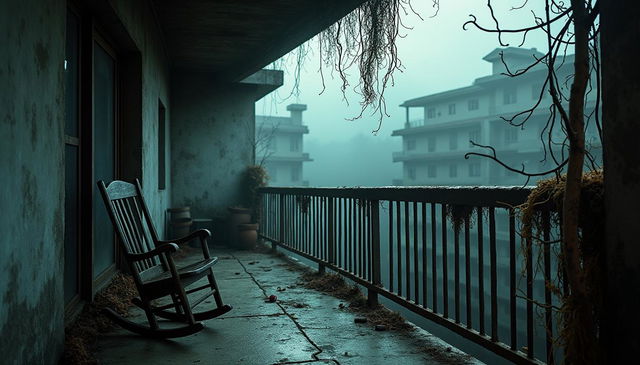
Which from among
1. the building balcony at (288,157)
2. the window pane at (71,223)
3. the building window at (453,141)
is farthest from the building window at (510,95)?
the window pane at (71,223)

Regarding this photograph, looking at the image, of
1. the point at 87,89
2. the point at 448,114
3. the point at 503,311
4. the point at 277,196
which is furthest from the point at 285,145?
the point at 87,89

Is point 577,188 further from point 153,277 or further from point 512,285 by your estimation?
point 153,277

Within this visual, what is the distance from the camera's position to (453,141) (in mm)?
29953

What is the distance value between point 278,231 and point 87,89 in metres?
3.65

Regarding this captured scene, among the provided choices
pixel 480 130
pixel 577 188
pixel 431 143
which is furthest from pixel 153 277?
pixel 431 143

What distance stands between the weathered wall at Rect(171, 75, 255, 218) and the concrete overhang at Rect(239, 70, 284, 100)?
7.3 inches

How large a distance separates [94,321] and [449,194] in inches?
84.4

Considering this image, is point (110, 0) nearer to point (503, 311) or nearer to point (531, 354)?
point (531, 354)

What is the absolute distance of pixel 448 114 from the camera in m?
30.9

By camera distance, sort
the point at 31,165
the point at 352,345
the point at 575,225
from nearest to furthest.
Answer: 1. the point at 575,225
2. the point at 31,165
3. the point at 352,345

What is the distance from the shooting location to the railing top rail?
6.20 ft

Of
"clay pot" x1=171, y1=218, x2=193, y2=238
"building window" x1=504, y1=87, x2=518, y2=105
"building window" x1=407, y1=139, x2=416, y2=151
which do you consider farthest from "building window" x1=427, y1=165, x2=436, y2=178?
"clay pot" x1=171, y1=218, x2=193, y2=238

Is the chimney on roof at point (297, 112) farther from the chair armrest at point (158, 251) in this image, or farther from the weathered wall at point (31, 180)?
the weathered wall at point (31, 180)

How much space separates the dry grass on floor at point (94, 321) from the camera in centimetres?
231
